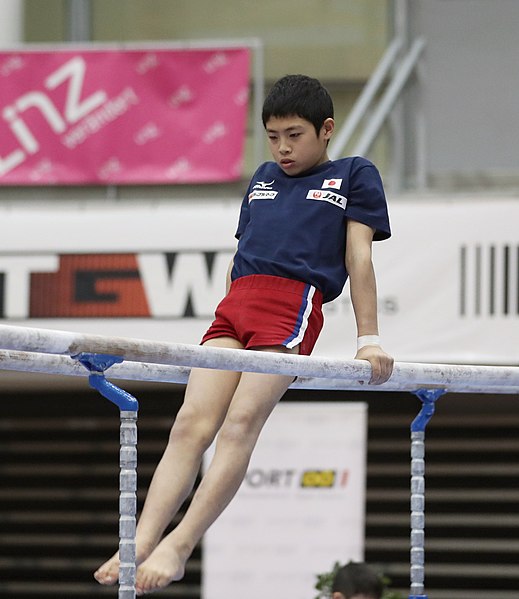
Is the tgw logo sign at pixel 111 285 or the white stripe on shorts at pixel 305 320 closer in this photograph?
the white stripe on shorts at pixel 305 320

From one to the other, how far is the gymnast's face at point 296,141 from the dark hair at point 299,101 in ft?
0.04

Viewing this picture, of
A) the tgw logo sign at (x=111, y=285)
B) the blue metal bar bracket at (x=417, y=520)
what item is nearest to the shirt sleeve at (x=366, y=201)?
the blue metal bar bracket at (x=417, y=520)

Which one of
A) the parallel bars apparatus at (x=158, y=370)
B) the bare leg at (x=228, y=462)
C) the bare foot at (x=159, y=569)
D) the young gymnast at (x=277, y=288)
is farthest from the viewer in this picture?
the young gymnast at (x=277, y=288)

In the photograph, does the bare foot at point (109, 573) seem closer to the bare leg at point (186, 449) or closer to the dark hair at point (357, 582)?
the bare leg at point (186, 449)

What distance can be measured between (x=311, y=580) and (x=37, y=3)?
4.52m

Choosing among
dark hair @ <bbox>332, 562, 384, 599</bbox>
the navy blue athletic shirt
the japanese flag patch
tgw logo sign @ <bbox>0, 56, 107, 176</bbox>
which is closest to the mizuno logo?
the navy blue athletic shirt

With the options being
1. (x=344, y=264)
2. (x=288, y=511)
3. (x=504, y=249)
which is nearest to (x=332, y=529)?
(x=288, y=511)

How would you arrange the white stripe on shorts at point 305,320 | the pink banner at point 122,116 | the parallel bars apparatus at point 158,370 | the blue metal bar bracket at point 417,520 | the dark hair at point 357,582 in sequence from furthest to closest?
the pink banner at point 122,116
the dark hair at point 357,582
the blue metal bar bracket at point 417,520
the white stripe on shorts at point 305,320
the parallel bars apparatus at point 158,370

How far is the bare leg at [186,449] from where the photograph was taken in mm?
3135

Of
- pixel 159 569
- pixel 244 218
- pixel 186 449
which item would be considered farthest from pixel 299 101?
pixel 159 569

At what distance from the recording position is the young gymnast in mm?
3201

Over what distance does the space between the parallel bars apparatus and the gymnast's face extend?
541 millimetres

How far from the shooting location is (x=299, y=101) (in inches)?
132

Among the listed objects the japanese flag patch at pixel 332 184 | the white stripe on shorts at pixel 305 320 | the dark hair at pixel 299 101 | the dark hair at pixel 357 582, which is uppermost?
the dark hair at pixel 299 101
